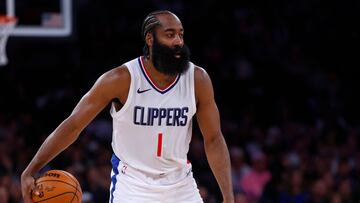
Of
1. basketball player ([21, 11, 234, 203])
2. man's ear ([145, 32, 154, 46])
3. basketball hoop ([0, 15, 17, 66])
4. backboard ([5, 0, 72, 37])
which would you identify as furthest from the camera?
backboard ([5, 0, 72, 37])

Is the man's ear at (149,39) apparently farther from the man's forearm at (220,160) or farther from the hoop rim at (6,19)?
the hoop rim at (6,19)

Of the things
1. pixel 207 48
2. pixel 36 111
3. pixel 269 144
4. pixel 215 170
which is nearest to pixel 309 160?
pixel 269 144

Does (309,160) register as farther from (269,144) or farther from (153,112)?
(153,112)

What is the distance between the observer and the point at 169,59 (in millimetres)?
4035

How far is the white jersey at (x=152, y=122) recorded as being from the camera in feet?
13.2

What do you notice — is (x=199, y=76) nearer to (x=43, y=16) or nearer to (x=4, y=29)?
(x=4, y=29)

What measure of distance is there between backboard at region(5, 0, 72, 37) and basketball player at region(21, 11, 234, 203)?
3.12 metres

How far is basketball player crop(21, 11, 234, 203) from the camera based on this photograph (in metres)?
4.00

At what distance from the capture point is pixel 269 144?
962 cm

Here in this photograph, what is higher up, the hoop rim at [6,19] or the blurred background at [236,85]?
the hoop rim at [6,19]

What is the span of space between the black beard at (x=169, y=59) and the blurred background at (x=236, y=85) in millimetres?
3121

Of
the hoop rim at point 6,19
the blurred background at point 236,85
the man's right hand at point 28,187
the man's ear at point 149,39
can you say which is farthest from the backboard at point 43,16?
the man's right hand at point 28,187

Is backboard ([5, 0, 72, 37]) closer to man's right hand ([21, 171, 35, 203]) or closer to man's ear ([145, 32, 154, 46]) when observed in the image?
man's ear ([145, 32, 154, 46])

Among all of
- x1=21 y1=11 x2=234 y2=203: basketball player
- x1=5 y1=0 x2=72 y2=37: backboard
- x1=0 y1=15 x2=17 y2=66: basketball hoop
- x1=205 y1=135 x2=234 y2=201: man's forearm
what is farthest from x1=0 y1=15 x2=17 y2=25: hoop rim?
x1=205 y1=135 x2=234 y2=201: man's forearm
